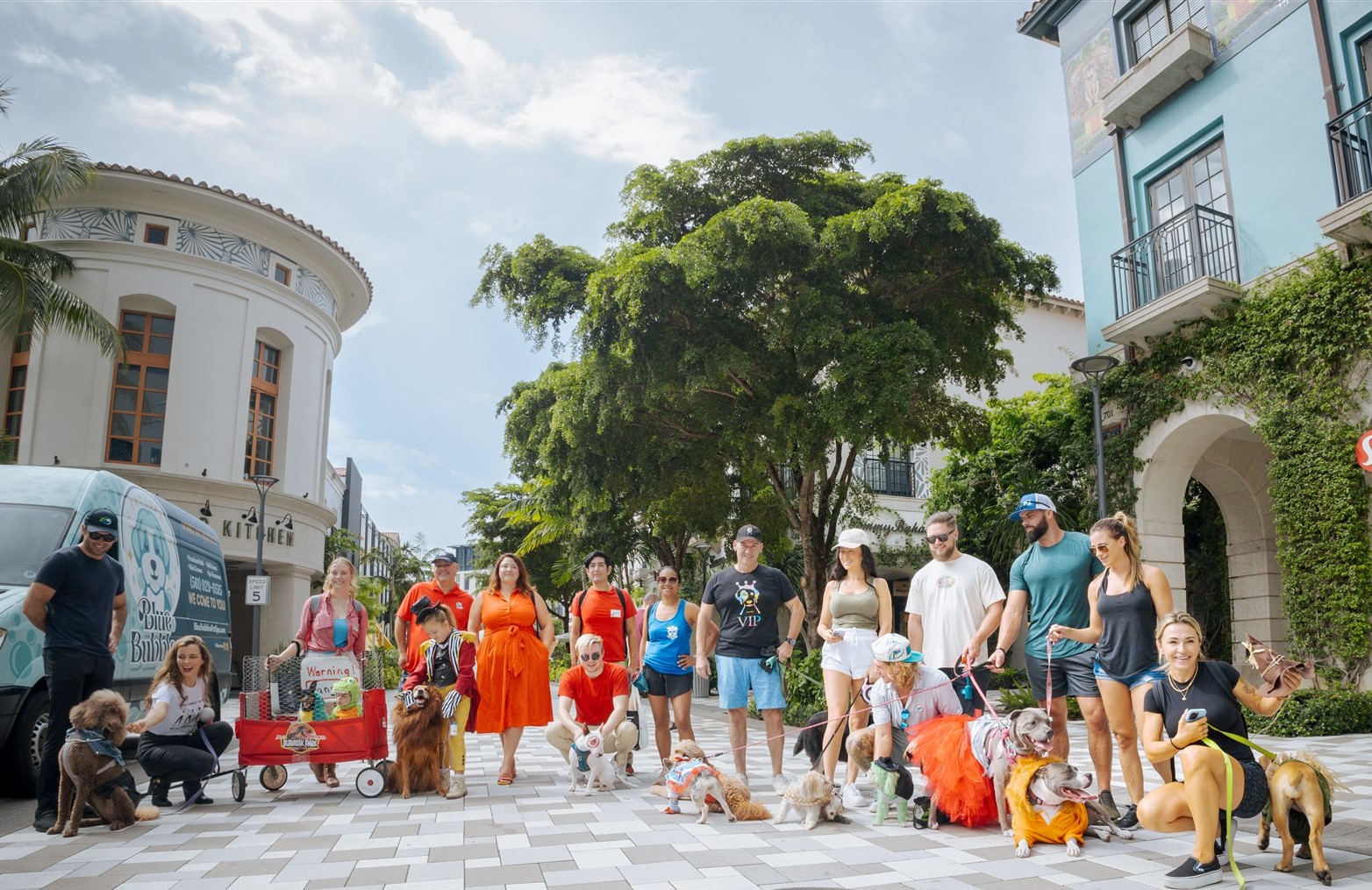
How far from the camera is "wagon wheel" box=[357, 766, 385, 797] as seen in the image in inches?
279

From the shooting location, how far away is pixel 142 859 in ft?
16.8

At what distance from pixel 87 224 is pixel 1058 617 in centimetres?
2801

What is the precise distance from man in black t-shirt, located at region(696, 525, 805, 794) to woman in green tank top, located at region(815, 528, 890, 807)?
431 millimetres

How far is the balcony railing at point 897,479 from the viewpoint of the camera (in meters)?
24.5

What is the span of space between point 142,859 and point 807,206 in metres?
11.1

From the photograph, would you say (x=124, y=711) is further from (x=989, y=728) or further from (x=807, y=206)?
(x=807, y=206)

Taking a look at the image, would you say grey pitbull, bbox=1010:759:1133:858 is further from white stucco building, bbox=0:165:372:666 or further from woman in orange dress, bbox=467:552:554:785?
white stucco building, bbox=0:165:372:666

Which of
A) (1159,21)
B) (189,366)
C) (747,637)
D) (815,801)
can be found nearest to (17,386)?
(189,366)

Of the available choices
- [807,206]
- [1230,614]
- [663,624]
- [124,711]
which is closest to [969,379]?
[807,206]

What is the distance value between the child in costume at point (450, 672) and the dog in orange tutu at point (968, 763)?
11.6 feet

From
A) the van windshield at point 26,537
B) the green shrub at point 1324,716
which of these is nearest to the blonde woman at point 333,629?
the van windshield at point 26,537

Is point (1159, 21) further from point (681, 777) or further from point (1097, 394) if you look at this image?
point (681, 777)

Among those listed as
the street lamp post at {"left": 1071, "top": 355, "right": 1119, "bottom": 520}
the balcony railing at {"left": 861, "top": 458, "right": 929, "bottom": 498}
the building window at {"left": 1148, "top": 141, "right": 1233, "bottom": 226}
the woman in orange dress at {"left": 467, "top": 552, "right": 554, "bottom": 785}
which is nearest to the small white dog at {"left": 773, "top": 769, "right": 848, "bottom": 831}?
the woman in orange dress at {"left": 467, "top": 552, "right": 554, "bottom": 785}

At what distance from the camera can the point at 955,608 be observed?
247 inches
